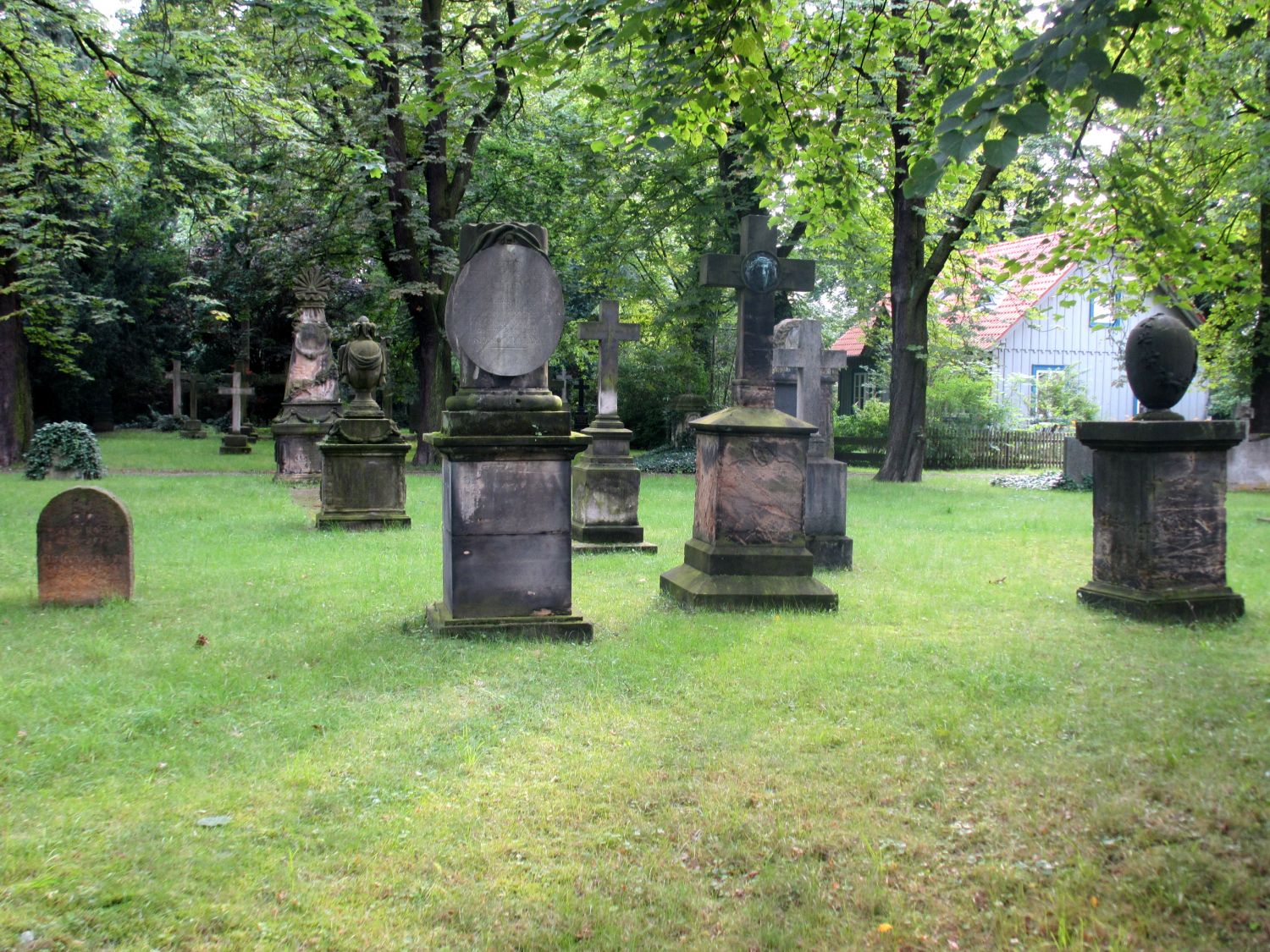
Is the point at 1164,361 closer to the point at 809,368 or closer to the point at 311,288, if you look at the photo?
the point at 809,368

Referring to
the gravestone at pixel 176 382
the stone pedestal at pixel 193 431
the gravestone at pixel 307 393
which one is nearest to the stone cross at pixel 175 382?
the gravestone at pixel 176 382

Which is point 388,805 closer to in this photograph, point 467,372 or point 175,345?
point 467,372

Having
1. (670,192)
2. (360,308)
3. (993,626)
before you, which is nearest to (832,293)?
(670,192)

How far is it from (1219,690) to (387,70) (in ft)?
62.6

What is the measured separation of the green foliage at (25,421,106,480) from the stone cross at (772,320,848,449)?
13.6m

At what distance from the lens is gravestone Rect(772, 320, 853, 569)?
Result: 34.9 ft

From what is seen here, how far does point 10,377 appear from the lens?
1988cm

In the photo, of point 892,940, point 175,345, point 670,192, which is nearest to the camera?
point 892,940

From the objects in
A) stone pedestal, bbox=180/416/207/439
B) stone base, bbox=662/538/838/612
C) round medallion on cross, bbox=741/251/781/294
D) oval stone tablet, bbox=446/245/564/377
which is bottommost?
stone base, bbox=662/538/838/612

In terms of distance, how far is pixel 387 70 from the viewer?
65.9ft

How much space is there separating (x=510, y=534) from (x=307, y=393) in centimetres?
1416

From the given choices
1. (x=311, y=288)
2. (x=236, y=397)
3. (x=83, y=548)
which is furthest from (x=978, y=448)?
(x=83, y=548)

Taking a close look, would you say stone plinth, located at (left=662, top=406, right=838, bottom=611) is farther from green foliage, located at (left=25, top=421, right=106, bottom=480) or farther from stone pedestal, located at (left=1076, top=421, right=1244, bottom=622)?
green foliage, located at (left=25, top=421, right=106, bottom=480)

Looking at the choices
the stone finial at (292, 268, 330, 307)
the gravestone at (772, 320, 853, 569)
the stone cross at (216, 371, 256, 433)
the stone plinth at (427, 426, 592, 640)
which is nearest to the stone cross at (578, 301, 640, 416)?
the gravestone at (772, 320, 853, 569)
